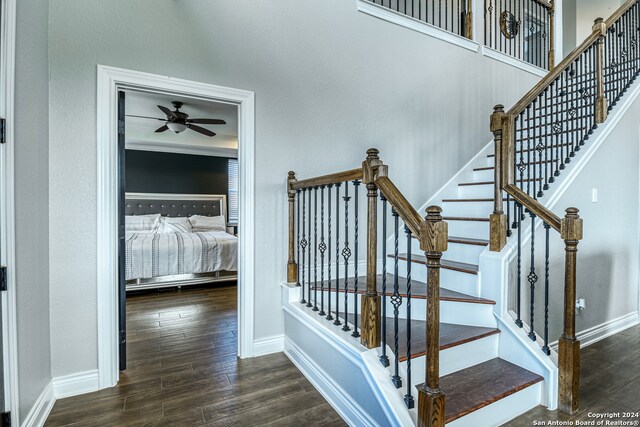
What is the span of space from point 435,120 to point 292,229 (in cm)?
195

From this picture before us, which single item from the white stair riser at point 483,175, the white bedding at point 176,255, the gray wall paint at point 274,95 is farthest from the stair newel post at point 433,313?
the white bedding at point 176,255

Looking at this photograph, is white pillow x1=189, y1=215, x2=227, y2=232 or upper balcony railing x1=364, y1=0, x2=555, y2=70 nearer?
upper balcony railing x1=364, y1=0, x2=555, y2=70

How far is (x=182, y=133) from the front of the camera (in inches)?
240

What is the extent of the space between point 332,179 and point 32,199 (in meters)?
1.60

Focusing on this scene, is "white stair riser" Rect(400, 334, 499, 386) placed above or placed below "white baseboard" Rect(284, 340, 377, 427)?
above

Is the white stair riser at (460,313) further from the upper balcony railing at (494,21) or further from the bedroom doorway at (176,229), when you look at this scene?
the upper balcony railing at (494,21)

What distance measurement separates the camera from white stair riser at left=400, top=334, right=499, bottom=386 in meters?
1.75

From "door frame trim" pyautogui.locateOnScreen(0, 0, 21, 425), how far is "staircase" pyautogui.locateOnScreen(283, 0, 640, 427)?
1.47 meters

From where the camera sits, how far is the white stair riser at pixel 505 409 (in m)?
1.61

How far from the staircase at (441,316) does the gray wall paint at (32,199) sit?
4.80 feet

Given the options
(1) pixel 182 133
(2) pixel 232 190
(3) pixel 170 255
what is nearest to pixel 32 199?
(3) pixel 170 255

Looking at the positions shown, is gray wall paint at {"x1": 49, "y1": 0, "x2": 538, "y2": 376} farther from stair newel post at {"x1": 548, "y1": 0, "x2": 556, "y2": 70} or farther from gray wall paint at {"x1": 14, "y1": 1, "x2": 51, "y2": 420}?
stair newel post at {"x1": 548, "y1": 0, "x2": 556, "y2": 70}

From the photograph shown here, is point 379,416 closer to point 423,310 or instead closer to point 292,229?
point 423,310

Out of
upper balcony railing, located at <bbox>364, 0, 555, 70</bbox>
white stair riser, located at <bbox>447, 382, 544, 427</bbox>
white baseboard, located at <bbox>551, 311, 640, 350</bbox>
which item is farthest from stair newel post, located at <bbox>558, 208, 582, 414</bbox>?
Answer: upper balcony railing, located at <bbox>364, 0, 555, 70</bbox>
